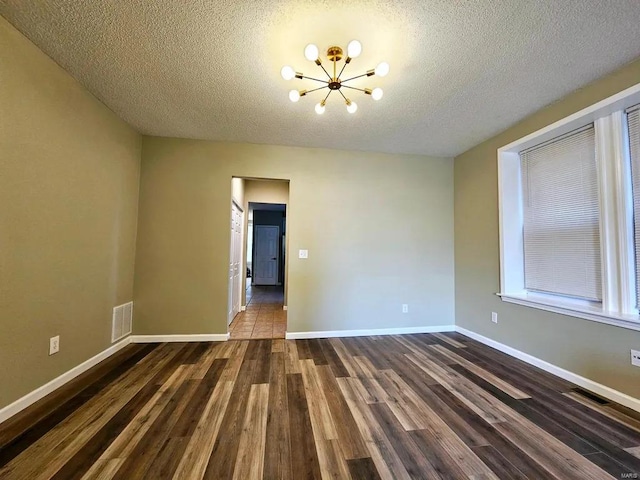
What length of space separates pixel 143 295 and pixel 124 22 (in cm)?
281

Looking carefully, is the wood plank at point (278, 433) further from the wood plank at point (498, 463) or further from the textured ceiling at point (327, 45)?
the textured ceiling at point (327, 45)

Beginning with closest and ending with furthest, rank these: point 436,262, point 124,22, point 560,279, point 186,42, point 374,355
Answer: point 124,22 < point 186,42 < point 560,279 < point 374,355 < point 436,262

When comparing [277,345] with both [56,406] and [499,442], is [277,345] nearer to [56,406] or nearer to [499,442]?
[56,406]

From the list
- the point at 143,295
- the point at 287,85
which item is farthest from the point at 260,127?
the point at 143,295

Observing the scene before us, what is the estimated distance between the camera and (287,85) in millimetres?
2363

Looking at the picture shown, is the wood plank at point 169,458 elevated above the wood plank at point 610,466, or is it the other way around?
the wood plank at point 610,466

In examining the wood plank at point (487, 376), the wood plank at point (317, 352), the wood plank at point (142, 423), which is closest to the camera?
the wood plank at point (142, 423)

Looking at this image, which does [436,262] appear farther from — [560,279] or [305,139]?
[305,139]

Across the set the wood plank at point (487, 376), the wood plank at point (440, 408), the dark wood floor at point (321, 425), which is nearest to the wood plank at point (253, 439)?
the dark wood floor at point (321, 425)

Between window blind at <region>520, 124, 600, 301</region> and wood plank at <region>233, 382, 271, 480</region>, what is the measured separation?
2.94m

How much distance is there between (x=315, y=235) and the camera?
12.2ft

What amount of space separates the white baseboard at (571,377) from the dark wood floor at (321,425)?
0.08 m

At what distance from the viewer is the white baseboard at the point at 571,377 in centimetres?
203

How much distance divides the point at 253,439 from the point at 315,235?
247 centimetres
